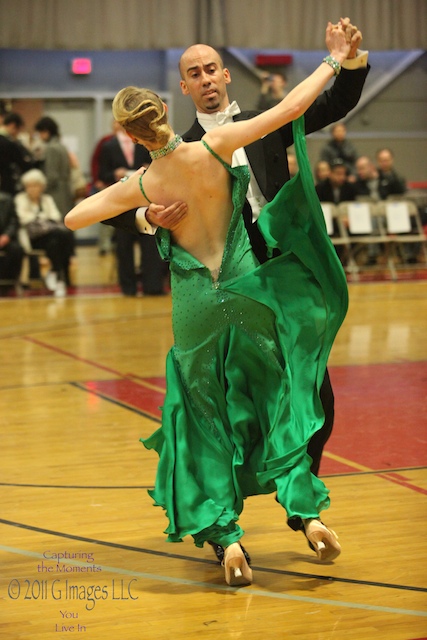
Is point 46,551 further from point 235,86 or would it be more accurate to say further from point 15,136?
point 235,86

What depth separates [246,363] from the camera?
378 centimetres

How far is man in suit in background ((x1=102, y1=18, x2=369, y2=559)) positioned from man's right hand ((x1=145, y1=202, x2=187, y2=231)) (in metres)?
0.34

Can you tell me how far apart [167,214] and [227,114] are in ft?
2.04

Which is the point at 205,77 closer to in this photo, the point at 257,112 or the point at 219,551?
the point at 257,112

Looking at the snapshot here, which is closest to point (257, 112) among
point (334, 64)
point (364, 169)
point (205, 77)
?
point (205, 77)

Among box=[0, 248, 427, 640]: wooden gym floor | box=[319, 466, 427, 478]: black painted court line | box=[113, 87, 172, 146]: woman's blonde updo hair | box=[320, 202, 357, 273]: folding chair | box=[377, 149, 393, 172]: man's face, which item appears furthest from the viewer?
box=[377, 149, 393, 172]: man's face

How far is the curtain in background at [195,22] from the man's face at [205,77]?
12673 millimetres

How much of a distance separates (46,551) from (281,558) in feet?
2.83

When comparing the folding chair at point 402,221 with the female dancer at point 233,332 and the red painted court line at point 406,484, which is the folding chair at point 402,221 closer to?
the red painted court line at point 406,484

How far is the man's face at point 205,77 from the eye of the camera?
157 inches

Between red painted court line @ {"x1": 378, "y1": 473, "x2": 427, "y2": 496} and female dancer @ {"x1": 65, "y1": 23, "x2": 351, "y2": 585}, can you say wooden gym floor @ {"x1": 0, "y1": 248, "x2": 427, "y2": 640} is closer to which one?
red painted court line @ {"x1": 378, "y1": 473, "x2": 427, "y2": 496}

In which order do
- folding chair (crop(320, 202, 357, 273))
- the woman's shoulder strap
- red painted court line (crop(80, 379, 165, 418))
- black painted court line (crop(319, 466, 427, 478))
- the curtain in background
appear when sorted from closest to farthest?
1. the woman's shoulder strap
2. black painted court line (crop(319, 466, 427, 478))
3. red painted court line (crop(80, 379, 165, 418))
4. folding chair (crop(320, 202, 357, 273))
5. the curtain in background

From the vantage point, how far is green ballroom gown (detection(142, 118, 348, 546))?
145 inches

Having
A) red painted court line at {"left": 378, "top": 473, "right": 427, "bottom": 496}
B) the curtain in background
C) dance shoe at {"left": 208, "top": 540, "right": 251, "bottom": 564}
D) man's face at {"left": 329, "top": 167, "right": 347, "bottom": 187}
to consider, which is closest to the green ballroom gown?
dance shoe at {"left": 208, "top": 540, "right": 251, "bottom": 564}
